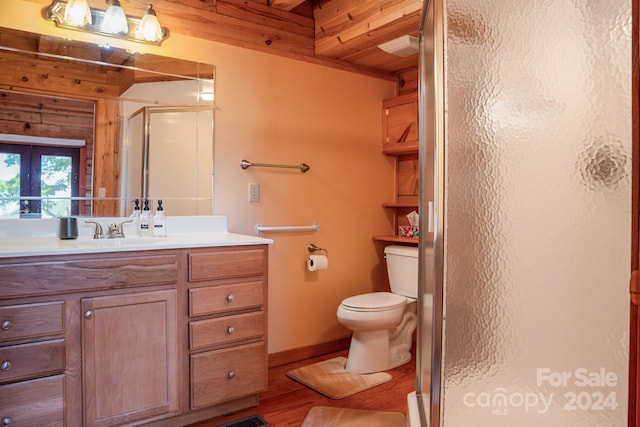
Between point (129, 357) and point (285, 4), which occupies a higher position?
point (285, 4)

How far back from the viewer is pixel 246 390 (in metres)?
1.97

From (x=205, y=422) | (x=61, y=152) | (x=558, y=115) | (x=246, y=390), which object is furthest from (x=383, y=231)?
(x=558, y=115)

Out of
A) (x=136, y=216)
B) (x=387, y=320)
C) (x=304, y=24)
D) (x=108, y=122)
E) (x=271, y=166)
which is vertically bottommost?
(x=387, y=320)

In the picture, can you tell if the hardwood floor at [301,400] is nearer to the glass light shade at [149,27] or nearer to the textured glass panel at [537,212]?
the textured glass panel at [537,212]

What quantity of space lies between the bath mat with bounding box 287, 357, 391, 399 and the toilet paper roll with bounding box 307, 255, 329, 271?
1.95ft

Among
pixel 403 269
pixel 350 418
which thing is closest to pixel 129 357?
pixel 350 418

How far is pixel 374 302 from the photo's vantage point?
2.48 meters

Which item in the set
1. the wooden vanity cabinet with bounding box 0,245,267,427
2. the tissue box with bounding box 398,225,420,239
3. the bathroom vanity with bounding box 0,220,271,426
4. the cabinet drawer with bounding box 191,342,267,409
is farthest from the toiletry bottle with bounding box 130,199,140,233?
the tissue box with bounding box 398,225,420,239

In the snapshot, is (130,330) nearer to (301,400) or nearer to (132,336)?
(132,336)

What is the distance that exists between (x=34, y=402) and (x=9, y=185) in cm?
94

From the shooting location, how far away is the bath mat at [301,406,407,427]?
192cm

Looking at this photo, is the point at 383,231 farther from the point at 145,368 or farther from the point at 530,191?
the point at 530,191

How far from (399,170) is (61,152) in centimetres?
217

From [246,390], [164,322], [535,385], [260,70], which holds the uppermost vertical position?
[260,70]
